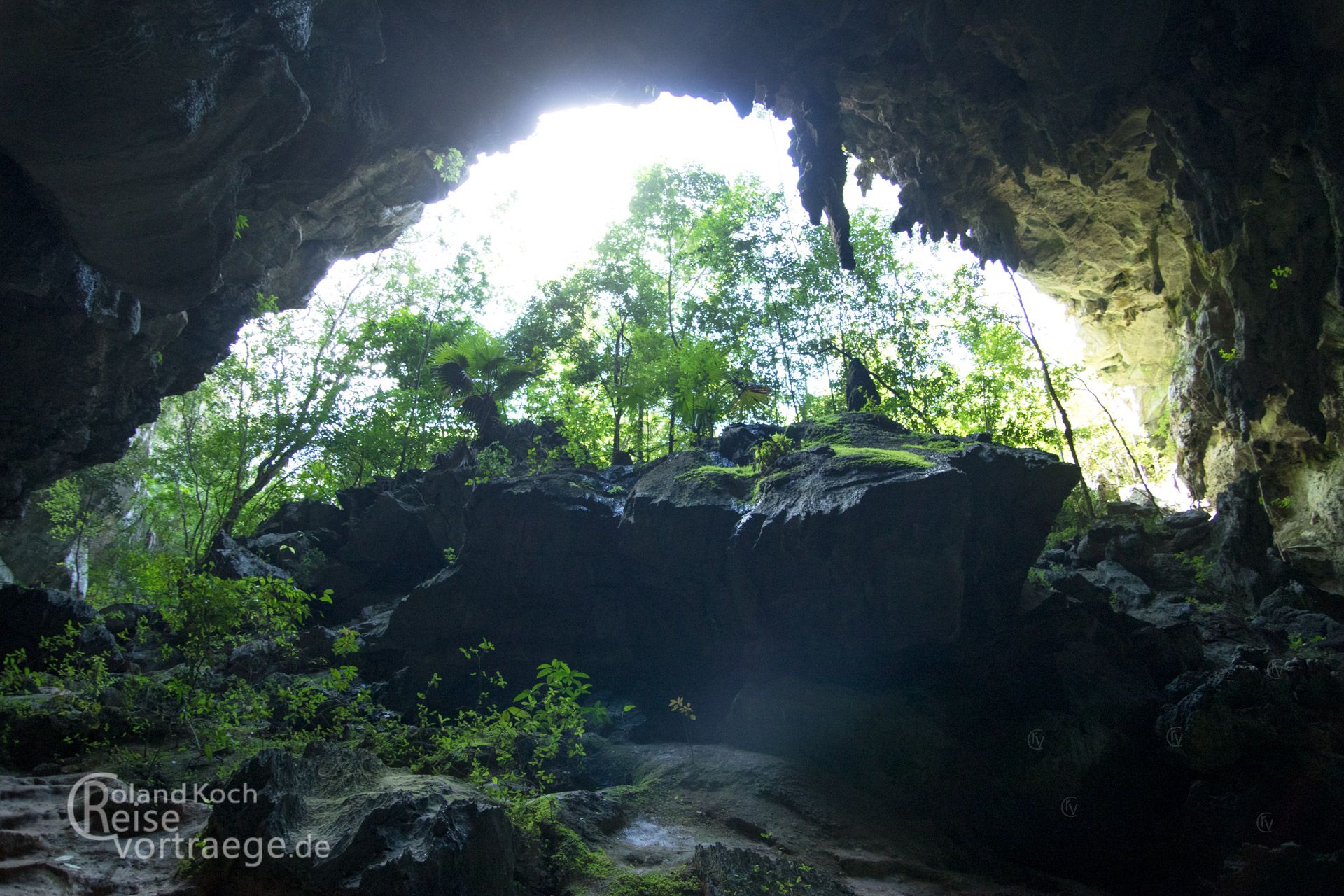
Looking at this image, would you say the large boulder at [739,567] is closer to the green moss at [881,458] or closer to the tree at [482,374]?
the green moss at [881,458]

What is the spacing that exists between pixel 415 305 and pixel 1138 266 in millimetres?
19989

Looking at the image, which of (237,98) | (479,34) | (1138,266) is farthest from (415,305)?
(1138,266)

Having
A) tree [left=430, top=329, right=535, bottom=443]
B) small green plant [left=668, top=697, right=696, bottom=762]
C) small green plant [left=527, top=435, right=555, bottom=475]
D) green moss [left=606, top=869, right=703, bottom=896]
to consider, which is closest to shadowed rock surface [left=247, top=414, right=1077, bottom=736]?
small green plant [left=668, top=697, right=696, bottom=762]

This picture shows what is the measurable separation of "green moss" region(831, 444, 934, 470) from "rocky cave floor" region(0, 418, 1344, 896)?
12 centimetres

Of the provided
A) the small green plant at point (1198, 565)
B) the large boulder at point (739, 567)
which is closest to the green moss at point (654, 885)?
the large boulder at point (739, 567)

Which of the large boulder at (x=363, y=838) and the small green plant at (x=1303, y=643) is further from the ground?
the small green plant at (x=1303, y=643)

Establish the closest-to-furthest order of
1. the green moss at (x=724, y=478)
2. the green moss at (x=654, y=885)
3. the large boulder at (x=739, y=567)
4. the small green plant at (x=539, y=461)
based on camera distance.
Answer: the green moss at (x=654, y=885)
the large boulder at (x=739, y=567)
the green moss at (x=724, y=478)
the small green plant at (x=539, y=461)

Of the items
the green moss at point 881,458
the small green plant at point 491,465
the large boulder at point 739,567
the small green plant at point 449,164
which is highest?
the small green plant at point 449,164

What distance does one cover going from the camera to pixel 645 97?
495 inches

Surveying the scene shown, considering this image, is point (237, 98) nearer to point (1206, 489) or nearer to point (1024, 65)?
point (1024, 65)

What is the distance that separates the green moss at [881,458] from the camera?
8094 mm

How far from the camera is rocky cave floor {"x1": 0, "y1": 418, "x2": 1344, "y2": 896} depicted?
4.71 metres

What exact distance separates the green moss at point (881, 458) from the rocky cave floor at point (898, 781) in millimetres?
119

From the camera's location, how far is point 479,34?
11.2 meters
